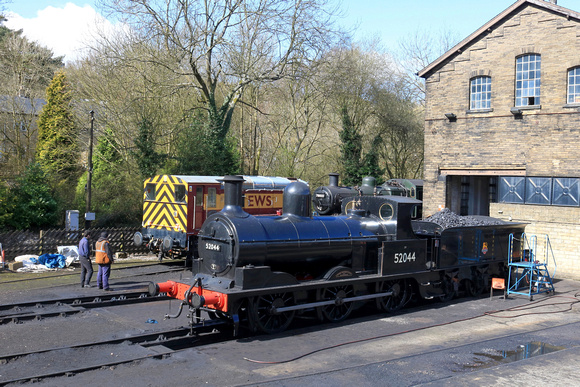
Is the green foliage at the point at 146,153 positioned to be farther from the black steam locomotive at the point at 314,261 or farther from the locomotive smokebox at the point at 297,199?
the locomotive smokebox at the point at 297,199

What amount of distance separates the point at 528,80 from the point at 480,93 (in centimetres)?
173

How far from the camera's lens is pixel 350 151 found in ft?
102

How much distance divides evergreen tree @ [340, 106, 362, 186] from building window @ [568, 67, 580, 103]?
47.6 feet

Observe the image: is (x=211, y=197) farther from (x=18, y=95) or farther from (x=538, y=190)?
(x=18, y=95)

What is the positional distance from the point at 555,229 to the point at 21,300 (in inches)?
601

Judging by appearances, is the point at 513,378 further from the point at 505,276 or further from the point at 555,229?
the point at 555,229

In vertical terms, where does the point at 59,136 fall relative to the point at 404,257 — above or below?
above

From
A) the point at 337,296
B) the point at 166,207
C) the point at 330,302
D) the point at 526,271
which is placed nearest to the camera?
the point at 330,302

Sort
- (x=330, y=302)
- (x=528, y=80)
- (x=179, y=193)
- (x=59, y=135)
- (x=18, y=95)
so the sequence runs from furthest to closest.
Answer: (x=18, y=95)
(x=59, y=135)
(x=528, y=80)
(x=179, y=193)
(x=330, y=302)

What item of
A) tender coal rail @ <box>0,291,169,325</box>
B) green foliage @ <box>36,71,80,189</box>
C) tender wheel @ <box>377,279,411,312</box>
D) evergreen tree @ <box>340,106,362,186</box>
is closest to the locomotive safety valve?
tender coal rail @ <box>0,291,169,325</box>

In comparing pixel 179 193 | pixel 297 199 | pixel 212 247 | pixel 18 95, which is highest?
pixel 18 95

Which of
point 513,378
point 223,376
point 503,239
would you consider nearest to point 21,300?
point 223,376

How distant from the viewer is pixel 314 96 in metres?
30.9

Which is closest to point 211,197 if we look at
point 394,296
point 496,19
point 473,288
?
point 394,296
